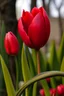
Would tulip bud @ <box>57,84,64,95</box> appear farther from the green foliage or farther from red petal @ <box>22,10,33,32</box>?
red petal @ <box>22,10,33,32</box>

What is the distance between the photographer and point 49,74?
1.30ft

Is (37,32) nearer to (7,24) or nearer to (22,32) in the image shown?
(22,32)

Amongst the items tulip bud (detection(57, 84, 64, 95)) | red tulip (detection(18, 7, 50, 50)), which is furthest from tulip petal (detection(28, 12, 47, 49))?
tulip bud (detection(57, 84, 64, 95))

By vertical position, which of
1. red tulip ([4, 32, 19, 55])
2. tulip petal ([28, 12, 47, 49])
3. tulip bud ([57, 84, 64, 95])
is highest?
tulip petal ([28, 12, 47, 49])

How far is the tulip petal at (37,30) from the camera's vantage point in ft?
1.80

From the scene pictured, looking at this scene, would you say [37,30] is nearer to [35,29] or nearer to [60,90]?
[35,29]

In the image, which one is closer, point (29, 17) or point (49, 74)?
point (49, 74)

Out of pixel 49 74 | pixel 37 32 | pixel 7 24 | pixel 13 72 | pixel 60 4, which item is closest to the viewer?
pixel 49 74

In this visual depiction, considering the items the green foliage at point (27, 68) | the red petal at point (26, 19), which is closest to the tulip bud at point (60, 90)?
the green foliage at point (27, 68)

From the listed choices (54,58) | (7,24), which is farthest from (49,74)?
(7,24)

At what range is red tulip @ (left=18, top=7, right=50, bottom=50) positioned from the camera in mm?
548

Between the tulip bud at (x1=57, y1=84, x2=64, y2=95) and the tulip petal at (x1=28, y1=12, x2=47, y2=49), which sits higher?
the tulip petal at (x1=28, y1=12, x2=47, y2=49)

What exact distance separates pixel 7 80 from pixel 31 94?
0.09 metres

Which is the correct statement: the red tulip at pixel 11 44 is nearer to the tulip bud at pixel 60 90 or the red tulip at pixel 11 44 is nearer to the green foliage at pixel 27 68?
the green foliage at pixel 27 68
